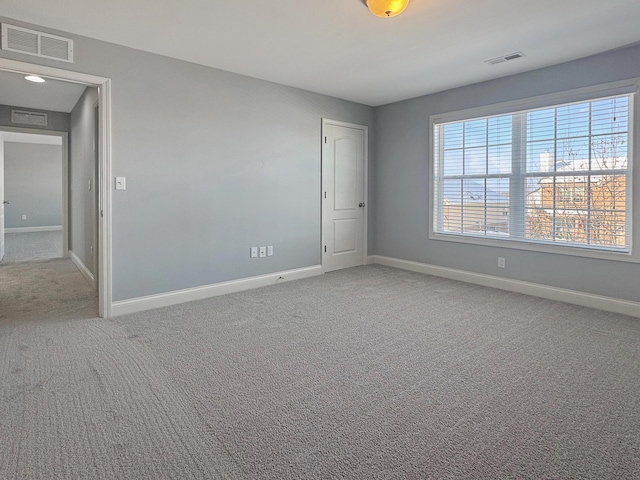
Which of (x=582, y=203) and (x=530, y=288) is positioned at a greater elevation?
(x=582, y=203)

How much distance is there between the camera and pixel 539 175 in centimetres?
423

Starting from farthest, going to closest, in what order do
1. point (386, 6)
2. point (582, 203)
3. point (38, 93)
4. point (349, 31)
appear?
point (38, 93), point (582, 203), point (349, 31), point (386, 6)

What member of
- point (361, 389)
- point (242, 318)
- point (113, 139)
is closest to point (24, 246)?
point (113, 139)

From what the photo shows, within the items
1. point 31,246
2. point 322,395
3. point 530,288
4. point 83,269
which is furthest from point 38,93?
point 530,288

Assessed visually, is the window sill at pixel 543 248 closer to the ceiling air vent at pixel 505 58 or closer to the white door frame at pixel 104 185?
the ceiling air vent at pixel 505 58

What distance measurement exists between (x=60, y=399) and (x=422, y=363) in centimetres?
220

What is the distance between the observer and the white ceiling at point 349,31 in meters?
2.78

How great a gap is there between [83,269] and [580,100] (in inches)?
255

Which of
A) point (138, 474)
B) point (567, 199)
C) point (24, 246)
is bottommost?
point (138, 474)

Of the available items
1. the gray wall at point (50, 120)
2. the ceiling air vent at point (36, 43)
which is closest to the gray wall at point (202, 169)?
the ceiling air vent at point (36, 43)

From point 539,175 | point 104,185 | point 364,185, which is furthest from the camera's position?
point 364,185

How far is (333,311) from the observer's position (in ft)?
12.3

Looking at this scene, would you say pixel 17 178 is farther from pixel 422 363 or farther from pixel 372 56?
pixel 422 363

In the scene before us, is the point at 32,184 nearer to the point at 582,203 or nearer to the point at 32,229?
the point at 32,229
